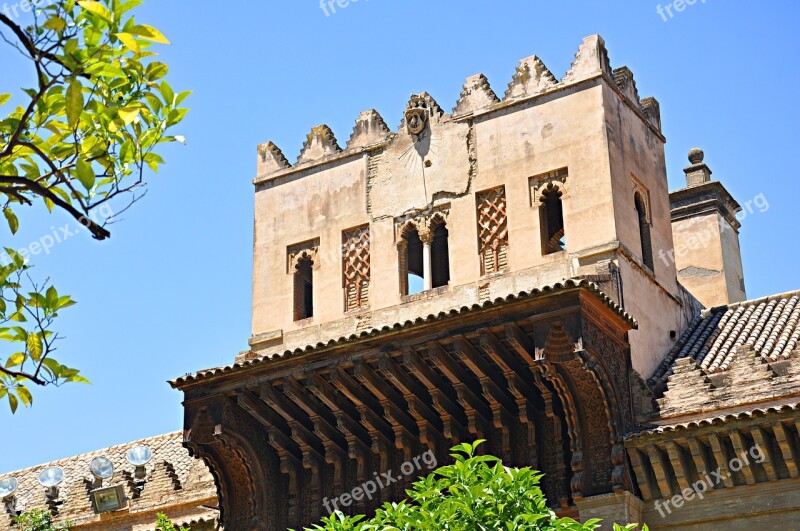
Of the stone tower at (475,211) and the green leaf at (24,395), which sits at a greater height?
the stone tower at (475,211)

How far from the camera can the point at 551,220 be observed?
747 inches

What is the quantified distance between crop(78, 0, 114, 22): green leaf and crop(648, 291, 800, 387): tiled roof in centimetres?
1103

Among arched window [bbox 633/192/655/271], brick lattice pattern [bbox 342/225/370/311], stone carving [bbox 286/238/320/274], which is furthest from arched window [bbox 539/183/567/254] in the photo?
stone carving [bbox 286/238/320/274]

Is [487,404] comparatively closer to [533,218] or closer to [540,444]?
[540,444]

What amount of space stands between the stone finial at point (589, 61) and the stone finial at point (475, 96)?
111 cm

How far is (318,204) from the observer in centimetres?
2028

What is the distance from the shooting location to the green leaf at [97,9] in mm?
6840

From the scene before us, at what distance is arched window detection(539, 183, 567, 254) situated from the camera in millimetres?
18312

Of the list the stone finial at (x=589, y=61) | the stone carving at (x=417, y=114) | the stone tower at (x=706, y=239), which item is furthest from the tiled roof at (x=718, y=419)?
the stone tower at (x=706, y=239)

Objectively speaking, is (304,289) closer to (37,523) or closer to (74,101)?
(37,523)

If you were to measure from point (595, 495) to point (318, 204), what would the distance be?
683 cm

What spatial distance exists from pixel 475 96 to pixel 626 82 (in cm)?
214

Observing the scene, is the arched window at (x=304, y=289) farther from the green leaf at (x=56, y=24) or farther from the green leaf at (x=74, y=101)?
the green leaf at (x=56, y=24)

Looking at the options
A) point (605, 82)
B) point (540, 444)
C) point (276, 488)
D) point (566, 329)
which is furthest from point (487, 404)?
point (605, 82)
